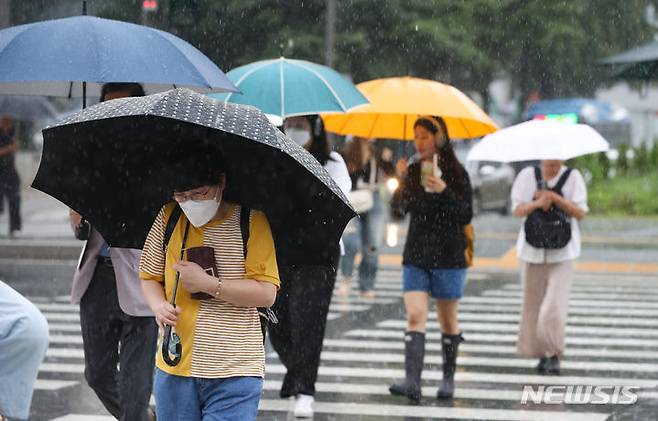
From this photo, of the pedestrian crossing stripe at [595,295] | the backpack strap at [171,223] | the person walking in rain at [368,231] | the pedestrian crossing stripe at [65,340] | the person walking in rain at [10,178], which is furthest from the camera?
the person walking in rain at [10,178]

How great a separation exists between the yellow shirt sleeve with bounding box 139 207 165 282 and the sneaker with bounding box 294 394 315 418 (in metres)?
3.30

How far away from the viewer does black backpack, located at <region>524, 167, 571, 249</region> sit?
969cm

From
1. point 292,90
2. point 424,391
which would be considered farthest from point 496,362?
point 292,90

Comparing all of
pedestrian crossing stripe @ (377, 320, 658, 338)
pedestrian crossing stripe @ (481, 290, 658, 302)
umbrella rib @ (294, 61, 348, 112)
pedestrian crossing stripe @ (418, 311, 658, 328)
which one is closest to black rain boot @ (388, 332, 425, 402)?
umbrella rib @ (294, 61, 348, 112)

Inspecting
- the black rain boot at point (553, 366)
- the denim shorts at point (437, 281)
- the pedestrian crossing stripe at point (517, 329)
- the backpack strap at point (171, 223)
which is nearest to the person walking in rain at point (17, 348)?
the backpack strap at point (171, 223)

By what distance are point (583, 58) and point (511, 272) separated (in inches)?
682

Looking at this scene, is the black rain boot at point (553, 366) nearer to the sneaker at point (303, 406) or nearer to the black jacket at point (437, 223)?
the black jacket at point (437, 223)

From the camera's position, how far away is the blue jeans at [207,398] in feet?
15.2

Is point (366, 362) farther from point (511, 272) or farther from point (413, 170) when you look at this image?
point (511, 272)

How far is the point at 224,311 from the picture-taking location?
15.3ft

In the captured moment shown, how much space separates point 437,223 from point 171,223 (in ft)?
13.1

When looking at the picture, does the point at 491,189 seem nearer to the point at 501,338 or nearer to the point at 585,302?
the point at 585,302

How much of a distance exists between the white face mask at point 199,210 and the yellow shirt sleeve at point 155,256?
21cm

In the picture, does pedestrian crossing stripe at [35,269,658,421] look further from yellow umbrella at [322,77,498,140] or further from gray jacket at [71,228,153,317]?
gray jacket at [71,228,153,317]
